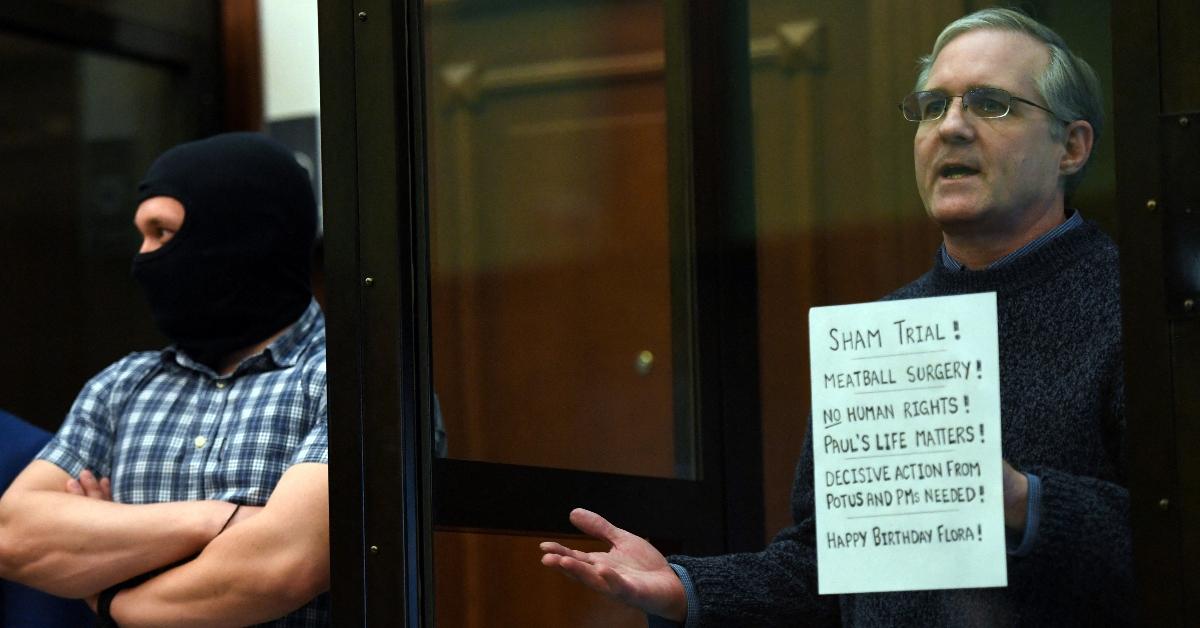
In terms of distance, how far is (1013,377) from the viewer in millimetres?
1437

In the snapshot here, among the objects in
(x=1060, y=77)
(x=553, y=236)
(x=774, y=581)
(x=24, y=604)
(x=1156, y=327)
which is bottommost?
(x=24, y=604)

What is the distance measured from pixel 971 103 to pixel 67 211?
82.9 inches

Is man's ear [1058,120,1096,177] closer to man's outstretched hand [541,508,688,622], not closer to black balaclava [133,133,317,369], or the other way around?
man's outstretched hand [541,508,688,622]

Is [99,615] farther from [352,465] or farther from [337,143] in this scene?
[337,143]

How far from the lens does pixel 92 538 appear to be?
6.50ft

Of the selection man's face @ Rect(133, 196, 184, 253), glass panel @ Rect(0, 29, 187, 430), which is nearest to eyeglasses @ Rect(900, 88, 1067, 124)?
man's face @ Rect(133, 196, 184, 253)

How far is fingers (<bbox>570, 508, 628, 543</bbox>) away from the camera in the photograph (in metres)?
1.63

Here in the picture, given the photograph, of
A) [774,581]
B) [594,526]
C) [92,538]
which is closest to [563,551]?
[594,526]

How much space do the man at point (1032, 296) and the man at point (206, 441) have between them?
0.71 meters

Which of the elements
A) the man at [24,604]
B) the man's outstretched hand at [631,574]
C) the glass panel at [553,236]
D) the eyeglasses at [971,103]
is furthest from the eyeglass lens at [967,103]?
the man at [24,604]

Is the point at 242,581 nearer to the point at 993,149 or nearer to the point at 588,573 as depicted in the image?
the point at 588,573

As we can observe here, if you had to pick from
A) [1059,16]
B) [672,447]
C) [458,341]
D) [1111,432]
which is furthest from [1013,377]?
[458,341]

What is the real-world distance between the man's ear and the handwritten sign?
5.4 inches

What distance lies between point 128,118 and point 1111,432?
2.30 meters
